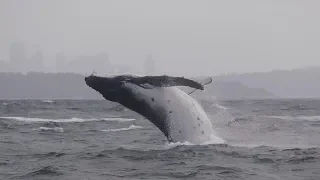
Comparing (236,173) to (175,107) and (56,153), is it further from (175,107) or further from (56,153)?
(56,153)

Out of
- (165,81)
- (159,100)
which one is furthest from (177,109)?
(165,81)

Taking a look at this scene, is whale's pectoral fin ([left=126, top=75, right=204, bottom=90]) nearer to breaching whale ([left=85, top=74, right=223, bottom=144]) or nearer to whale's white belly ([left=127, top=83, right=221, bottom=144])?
breaching whale ([left=85, top=74, right=223, bottom=144])

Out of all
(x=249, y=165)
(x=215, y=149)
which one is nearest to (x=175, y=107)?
(x=215, y=149)

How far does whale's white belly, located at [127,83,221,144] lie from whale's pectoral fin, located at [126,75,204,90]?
7.3 inches

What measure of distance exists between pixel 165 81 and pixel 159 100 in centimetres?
70

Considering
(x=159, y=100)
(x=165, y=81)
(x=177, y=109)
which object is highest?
(x=165, y=81)

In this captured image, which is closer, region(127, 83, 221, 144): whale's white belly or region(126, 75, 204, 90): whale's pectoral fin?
region(126, 75, 204, 90): whale's pectoral fin

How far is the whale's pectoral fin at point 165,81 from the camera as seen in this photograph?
409 inches

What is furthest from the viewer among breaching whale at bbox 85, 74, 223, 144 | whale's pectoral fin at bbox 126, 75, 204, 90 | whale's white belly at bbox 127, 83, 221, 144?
whale's white belly at bbox 127, 83, 221, 144

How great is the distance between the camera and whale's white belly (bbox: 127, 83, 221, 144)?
11.6 metres

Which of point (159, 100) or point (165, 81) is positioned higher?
point (165, 81)

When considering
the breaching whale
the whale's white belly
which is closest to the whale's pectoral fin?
the breaching whale

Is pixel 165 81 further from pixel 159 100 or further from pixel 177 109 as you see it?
pixel 177 109

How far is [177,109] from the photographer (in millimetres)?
11664
